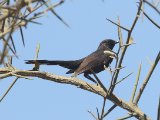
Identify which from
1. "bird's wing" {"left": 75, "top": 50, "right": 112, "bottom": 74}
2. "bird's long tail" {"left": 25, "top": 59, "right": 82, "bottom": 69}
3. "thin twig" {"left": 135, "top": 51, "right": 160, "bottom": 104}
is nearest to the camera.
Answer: "thin twig" {"left": 135, "top": 51, "right": 160, "bottom": 104}

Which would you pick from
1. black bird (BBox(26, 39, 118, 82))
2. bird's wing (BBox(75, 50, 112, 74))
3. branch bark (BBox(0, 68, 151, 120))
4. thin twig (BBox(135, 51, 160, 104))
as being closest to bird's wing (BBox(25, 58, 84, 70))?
black bird (BBox(26, 39, 118, 82))

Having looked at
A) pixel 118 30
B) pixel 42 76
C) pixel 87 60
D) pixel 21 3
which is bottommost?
pixel 87 60

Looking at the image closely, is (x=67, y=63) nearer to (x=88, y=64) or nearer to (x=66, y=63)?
(x=66, y=63)

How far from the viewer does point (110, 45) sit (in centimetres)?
772

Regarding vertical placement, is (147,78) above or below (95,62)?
above

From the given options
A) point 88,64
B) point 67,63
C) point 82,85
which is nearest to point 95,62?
point 88,64

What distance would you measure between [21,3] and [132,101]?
5.48 feet

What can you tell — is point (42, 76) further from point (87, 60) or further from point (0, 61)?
point (87, 60)

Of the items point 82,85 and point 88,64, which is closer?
point 82,85

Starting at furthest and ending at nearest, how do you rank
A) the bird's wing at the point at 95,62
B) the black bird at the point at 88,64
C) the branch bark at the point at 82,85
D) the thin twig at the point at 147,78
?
the bird's wing at the point at 95,62, the black bird at the point at 88,64, the branch bark at the point at 82,85, the thin twig at the point at 147,78

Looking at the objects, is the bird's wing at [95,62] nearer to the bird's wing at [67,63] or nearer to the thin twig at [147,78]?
the bird's wing at [67,63]

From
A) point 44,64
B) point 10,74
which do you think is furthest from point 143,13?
point 44,64

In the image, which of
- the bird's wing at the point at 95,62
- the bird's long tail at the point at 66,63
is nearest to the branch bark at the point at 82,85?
the bird's long tail at the point at 66,63

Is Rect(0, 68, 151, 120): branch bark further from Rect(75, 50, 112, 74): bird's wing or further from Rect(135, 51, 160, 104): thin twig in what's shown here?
Rect(75, 50, 112, 74): bird's wing
